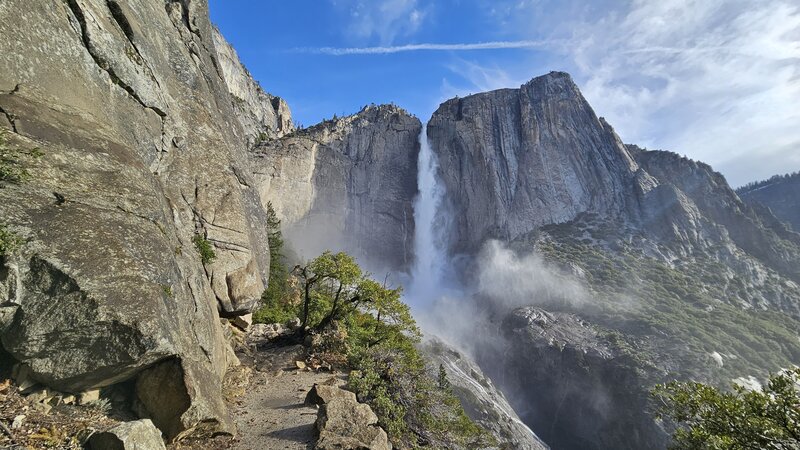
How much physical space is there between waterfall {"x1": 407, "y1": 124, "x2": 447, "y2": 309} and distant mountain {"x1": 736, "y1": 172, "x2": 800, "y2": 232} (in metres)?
99.4

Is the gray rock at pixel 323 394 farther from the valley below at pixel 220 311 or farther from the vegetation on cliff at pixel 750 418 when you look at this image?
the vegetation on cliff at pixel 750 418

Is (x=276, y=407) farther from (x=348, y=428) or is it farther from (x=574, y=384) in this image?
(x=574, y=384)

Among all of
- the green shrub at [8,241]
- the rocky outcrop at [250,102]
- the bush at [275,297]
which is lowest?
the bush at [275,297]

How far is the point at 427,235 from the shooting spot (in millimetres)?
80750

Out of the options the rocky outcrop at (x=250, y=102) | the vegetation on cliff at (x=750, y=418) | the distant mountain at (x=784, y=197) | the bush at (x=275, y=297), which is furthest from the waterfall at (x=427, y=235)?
the distant mountain at (x=784, y=197)

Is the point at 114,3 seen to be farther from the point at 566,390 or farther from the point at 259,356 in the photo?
the point at 566,390

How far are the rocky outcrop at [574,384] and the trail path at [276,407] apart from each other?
42.6 meters

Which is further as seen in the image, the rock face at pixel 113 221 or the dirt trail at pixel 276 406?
the dirt trail at pixel 276 406

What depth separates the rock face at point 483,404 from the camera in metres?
37.3

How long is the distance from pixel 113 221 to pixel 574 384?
52.9 m

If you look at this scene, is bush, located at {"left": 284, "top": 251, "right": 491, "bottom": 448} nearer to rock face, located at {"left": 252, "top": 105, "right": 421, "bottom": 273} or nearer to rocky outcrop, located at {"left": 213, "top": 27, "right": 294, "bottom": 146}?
rock face, located at {"left": 252, "top": 105, "right": 421, "bottom": 273}

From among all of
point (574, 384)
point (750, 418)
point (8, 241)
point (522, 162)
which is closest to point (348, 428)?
point (8, 241)

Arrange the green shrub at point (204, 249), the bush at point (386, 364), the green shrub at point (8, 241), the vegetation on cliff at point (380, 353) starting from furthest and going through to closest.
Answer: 1. the green shrub at point (204, 249)
2. the vegetation on cliff at point (380, 353)
3. the bush at point (386, 364)
4. the green shrub at point (8, 241)

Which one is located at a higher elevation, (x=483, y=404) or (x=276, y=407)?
(x=276, y=407)
